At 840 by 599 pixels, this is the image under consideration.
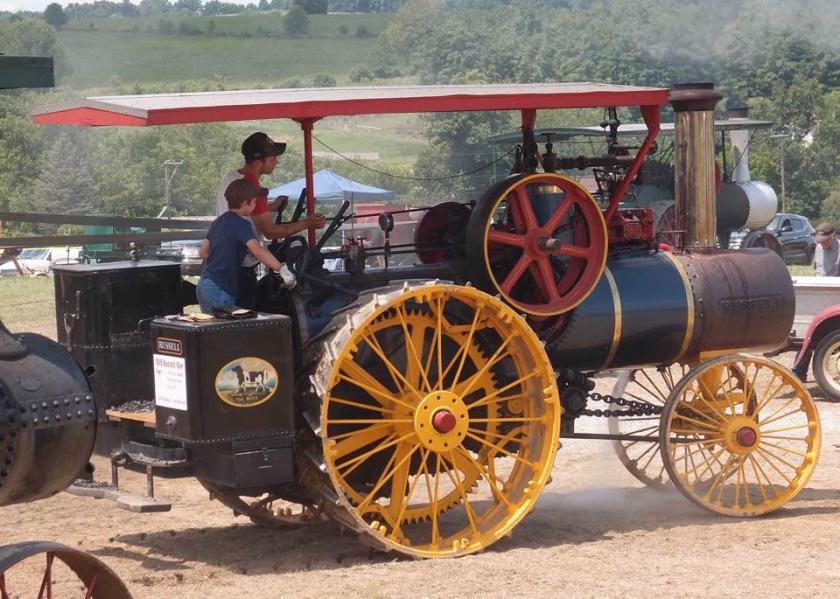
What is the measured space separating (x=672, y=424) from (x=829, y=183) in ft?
143

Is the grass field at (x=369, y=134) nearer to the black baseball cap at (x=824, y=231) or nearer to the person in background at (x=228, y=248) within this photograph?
the black baseball cap at (x=824, y=231)

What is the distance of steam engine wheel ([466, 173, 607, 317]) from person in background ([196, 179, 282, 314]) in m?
1.08

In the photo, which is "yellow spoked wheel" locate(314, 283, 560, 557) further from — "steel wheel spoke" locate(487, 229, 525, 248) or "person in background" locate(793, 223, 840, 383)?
"person in background" locate(793, 223, 840, 383)

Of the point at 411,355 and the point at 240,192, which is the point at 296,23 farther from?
the point at 411,355

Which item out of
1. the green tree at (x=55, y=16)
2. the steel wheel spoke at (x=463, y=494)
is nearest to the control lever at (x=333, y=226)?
the steel wheel spoke at (x=463, y=494)

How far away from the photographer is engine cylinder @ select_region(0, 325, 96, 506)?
3.97 metres

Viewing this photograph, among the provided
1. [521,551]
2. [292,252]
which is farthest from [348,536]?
[292,252]

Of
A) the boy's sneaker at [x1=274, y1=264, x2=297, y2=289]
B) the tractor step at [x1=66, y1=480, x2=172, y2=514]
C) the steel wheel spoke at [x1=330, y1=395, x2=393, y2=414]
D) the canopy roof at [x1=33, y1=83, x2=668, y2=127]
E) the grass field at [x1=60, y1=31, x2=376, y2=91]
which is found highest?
the grass field at [x1=60, y1=31, x2=376, y2=91]

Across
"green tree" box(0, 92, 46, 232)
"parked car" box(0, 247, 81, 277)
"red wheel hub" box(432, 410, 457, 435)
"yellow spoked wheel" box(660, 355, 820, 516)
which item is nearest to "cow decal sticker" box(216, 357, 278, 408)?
"red wheel hub" box(432, 410, 457, 435)

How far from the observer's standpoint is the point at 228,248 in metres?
6.40

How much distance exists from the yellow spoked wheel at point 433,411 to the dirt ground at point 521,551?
9.2 inches

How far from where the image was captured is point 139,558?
6590mm

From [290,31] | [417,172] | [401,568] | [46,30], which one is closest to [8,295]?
[417,172]

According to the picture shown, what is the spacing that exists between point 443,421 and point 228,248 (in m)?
1.27
